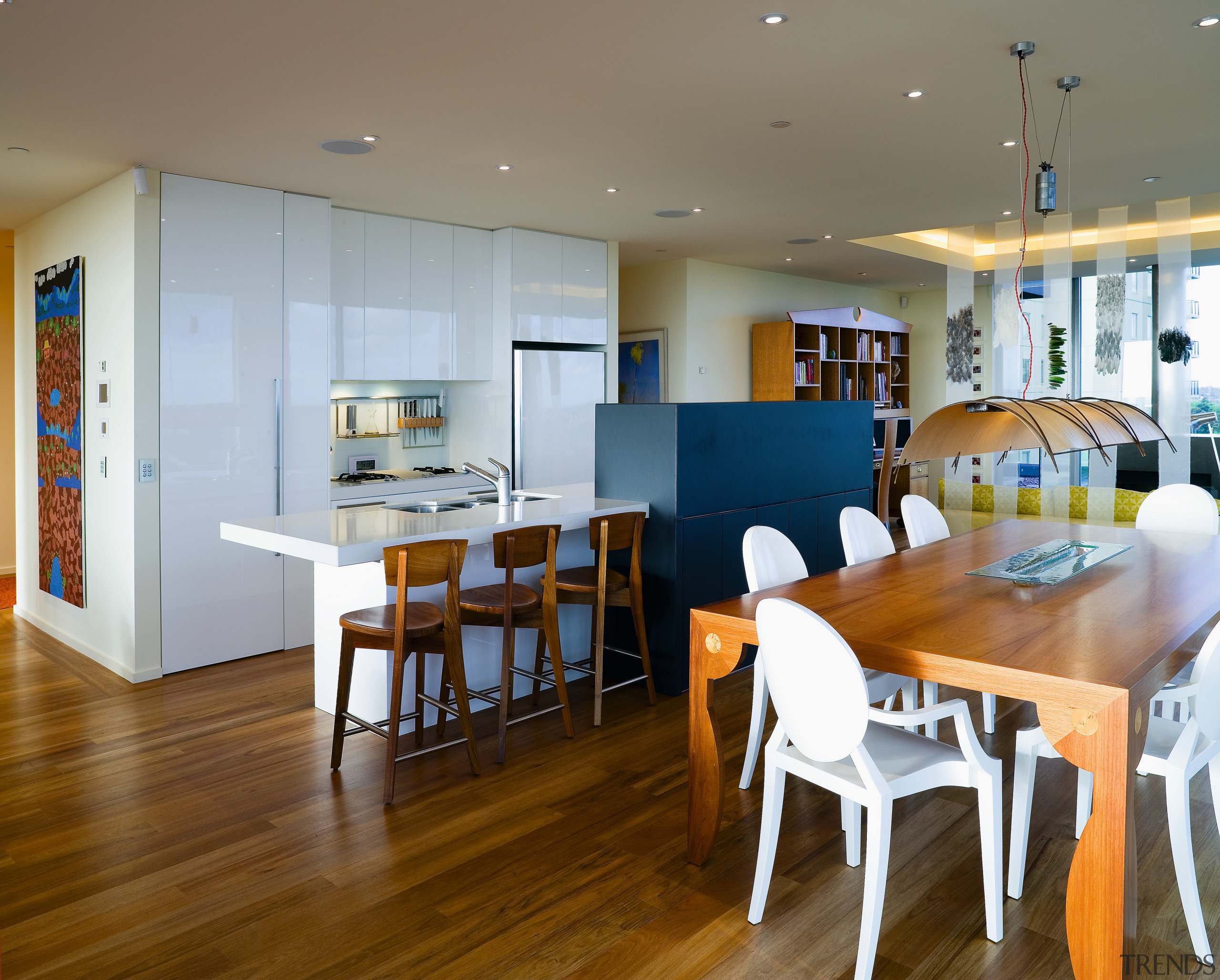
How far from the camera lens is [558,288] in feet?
22.0

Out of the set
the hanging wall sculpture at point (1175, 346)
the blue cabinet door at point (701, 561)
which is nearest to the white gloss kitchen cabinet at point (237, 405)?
the blue cabinet door at point (701, 561)

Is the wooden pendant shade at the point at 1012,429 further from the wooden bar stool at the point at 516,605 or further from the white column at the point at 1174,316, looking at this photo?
the white column at the point at 1174,316

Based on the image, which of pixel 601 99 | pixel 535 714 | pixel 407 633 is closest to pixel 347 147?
pixel 601 99

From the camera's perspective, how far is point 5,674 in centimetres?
477

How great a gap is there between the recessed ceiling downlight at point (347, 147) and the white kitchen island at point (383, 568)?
1719mm

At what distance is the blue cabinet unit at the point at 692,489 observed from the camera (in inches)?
173

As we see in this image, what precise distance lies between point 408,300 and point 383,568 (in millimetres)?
2892

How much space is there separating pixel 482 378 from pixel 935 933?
493 centimetres

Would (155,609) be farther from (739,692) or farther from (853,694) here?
(853,694)

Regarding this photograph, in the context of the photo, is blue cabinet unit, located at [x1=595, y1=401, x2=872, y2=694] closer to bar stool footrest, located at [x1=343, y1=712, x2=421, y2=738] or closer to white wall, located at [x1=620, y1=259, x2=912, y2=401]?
bar stool footrest, located at [x1=343, y1=712, x2=421, y2=738]

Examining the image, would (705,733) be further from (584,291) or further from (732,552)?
Result: (584,291)

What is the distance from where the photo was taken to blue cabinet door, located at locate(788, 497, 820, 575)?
520 centimetres

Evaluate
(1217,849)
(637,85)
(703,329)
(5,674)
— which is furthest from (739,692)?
(703,329)

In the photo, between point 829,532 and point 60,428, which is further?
point 829,532
